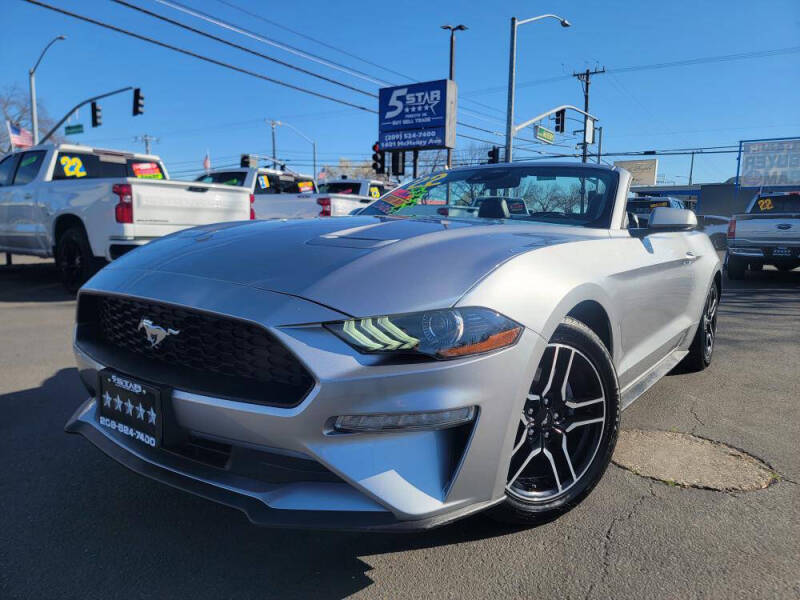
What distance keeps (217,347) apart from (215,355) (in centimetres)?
3

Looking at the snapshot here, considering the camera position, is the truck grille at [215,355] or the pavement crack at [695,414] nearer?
the truck grille at [215,355]

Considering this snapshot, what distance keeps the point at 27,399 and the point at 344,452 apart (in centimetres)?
290

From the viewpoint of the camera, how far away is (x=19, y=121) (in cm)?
5738

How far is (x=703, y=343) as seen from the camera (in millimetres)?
4434

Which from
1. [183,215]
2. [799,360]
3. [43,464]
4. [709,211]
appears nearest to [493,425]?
[43,464]

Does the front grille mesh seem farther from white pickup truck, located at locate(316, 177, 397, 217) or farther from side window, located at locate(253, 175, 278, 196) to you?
side window, located at locate(253, 175, 278, 196)

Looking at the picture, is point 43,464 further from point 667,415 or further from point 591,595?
point 667,415

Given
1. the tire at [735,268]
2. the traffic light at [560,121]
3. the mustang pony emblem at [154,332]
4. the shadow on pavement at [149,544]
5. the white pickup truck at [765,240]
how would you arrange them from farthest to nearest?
the traffic light at [560,121]
the tire at [735,268]
the white pickup truck at [765,240]
the mustang pony emblem at [154,332]
the shadow on pavement at [149,544]

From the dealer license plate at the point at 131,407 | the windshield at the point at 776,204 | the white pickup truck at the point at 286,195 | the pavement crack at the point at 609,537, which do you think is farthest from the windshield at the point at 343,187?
the dealer license plate at the point at 131,407

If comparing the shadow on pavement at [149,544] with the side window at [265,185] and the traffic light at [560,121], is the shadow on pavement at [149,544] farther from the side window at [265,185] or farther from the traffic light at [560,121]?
the traffic light at [560,121]

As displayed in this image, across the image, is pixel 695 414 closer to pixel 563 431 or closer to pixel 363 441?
pixel 563 431

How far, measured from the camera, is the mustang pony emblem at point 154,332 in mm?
1999

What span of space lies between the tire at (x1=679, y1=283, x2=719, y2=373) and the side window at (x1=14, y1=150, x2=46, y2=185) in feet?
28.6

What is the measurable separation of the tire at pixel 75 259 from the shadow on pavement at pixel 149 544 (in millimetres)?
5487
